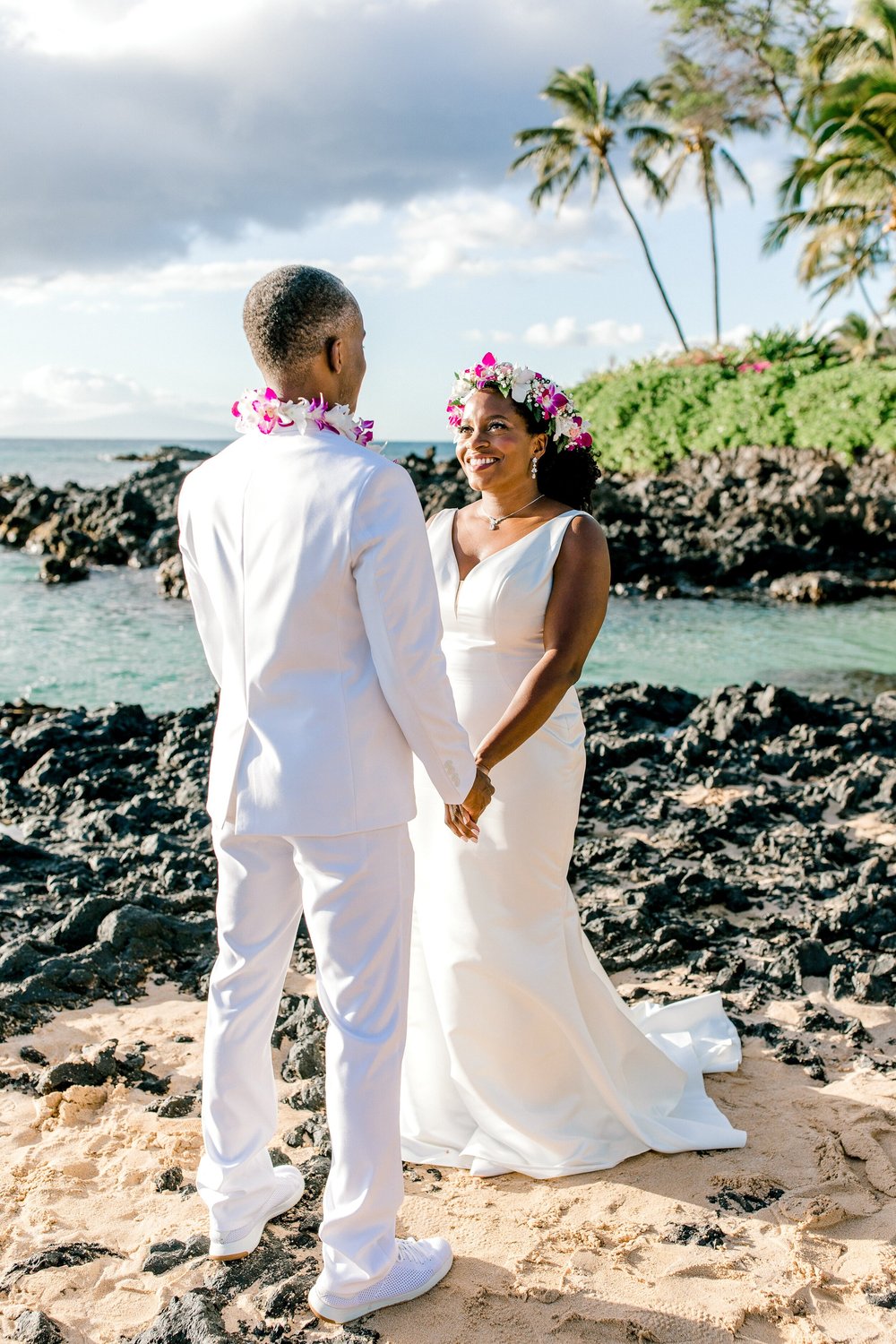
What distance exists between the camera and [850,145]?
26.2 meters

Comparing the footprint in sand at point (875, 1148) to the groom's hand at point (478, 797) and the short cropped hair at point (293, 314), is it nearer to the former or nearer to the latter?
the groom's hand at point (478, 797)

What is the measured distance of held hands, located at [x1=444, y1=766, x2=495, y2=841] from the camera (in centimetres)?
307

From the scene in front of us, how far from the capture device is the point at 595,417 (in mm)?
27406

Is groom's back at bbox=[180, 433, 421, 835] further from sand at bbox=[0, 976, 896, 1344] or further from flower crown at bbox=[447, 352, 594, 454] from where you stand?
sand at bbox=[0, 976, 896, 1344]

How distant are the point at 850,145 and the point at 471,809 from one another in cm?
2793

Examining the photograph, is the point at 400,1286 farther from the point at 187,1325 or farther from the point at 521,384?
the point at 521,384

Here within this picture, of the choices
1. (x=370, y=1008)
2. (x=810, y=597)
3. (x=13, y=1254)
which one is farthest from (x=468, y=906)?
(x=810, y=597)

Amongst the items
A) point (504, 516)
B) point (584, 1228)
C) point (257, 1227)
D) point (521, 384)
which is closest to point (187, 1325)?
point (257, 1227)

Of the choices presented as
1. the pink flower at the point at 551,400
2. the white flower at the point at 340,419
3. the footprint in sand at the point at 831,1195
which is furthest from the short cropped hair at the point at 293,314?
the footprint in sand at the point at 831,1195

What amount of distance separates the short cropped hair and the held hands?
1.20 metres

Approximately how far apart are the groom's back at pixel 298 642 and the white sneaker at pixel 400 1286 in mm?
1177

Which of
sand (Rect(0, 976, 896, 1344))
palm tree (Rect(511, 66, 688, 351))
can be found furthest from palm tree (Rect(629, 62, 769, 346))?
sand (Rect(0, 976, 896, 1344))

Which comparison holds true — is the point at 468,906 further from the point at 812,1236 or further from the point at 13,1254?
the point at 13,1254

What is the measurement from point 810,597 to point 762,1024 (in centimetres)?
1420
